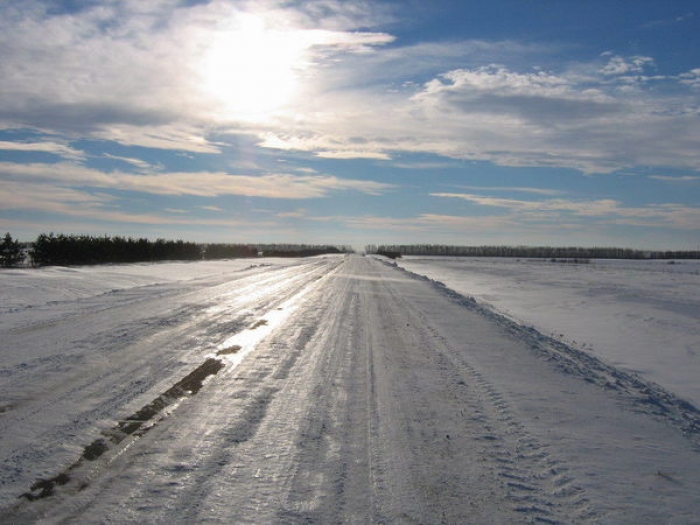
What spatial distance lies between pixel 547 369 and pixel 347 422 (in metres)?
4.22

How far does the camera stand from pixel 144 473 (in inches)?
163

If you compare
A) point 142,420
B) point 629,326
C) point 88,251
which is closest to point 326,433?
point 142,420

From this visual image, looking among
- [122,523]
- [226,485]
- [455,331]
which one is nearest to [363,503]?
[226,485]

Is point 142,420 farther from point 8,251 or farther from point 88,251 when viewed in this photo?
point 88,251

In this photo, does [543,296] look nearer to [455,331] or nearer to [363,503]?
[455,331]

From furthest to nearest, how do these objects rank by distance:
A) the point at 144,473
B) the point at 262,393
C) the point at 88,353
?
1. the point at 88,353
2. the point at 262,393
3. the point at 144,473

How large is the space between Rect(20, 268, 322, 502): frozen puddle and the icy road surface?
2 cm

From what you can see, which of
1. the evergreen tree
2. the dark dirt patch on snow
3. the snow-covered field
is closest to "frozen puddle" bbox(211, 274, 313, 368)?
the dark dirt patch on snow

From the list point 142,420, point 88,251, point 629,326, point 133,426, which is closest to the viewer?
point 133,426

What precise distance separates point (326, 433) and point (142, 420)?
1695 mm

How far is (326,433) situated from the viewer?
5.19 meters

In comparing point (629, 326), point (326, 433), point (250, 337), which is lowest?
point (629, 326)

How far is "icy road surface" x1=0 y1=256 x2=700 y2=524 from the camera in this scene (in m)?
3.80

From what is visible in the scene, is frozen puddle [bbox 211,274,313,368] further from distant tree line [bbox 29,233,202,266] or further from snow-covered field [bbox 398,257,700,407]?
distant tree line [bbox 29,233,202,266]
